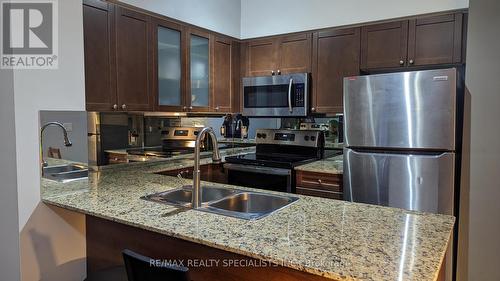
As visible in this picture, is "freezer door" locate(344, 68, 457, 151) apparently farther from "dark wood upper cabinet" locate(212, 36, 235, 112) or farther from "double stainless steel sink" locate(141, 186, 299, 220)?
"dark wood upper cabinet" locate(212, 36, 235, 112)

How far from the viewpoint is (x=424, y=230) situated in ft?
4.06

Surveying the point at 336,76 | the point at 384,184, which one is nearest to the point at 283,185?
the point at 384,184

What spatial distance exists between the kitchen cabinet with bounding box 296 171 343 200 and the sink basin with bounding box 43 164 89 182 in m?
1.68

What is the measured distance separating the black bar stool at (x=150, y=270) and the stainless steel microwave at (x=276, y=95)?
7.69 feet

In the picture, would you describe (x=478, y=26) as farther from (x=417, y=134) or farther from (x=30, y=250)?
(x=30, y=250)

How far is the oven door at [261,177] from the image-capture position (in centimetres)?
291

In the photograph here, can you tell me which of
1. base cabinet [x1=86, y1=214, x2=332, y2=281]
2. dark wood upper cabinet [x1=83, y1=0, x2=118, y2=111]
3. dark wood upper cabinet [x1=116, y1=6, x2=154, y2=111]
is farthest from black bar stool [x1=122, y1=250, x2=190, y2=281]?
dark wood upper cabinet [x1=116, y1=6, x2=154, y2=111]

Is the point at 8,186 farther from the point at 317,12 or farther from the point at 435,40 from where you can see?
the point at 435,40

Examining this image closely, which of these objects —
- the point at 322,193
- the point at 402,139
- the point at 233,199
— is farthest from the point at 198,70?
the point at 402,139

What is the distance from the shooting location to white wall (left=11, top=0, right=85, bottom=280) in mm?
1576

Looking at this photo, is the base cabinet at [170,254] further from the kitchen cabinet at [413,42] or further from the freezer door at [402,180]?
the kitchen cabinet at [413,42]

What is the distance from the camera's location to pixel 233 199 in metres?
1.84

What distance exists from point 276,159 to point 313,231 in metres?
1.95

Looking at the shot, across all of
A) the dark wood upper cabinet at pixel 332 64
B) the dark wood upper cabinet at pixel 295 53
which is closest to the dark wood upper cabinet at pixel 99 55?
the dark wood upper cabinet at pixel 295 53
